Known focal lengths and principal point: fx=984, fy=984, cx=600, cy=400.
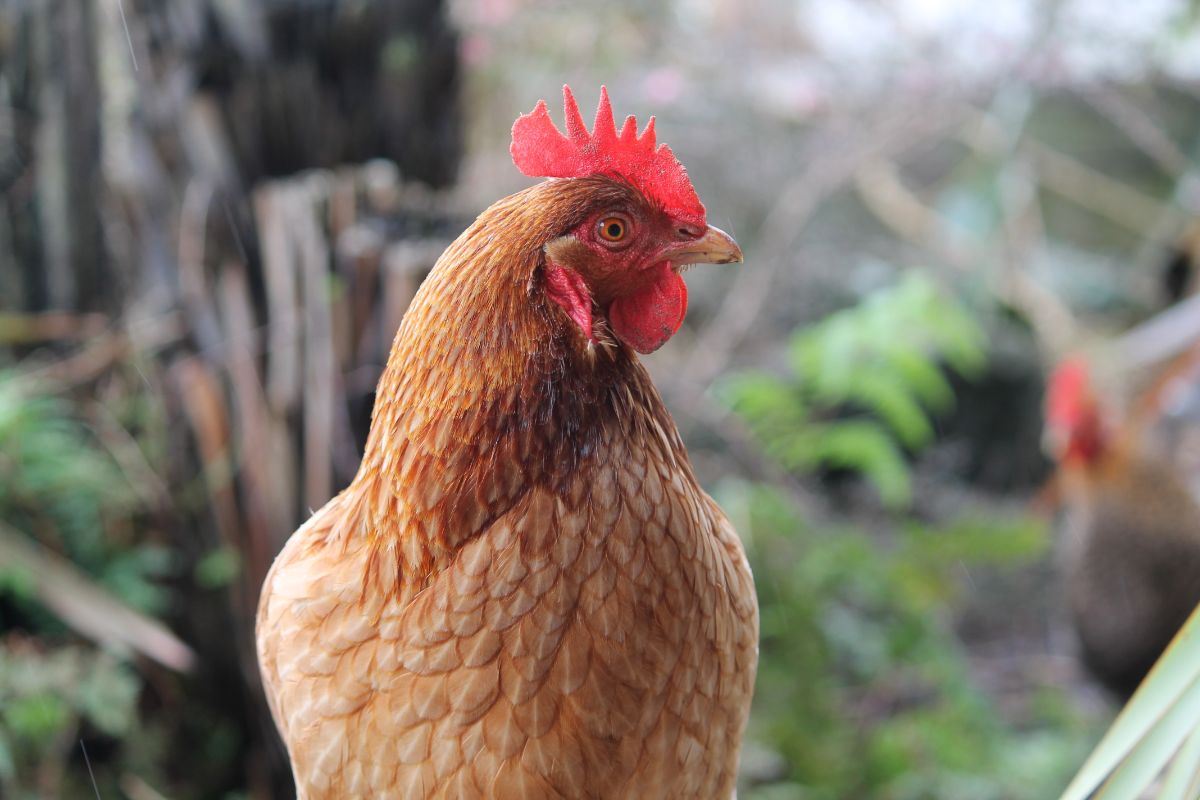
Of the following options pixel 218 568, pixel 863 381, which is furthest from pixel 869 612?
pixel 218 568

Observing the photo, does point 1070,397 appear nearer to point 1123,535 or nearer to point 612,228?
point 1123,535

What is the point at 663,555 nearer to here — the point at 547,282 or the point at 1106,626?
the point at 547,282

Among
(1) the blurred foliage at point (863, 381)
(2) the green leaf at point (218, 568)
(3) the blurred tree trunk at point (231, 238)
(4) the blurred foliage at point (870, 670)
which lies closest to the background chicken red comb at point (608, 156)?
(3) the blurred tree trunk at point (231, 238)

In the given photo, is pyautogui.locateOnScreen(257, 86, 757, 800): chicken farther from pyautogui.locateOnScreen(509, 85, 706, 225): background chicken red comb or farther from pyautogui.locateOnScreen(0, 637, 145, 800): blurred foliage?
pyautogui.locateOnScreen(0, 637, 145, 800): blurred foliage

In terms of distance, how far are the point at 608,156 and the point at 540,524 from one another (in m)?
0.45

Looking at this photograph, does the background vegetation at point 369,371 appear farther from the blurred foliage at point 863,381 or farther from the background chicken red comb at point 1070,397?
the background chicken red comb at point 1070,397

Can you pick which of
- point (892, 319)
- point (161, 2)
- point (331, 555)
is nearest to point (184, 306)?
point (161, 2)

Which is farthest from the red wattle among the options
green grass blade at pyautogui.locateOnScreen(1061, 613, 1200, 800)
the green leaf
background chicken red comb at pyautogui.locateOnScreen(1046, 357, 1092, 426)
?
background chicken red comb at pyautogui.locateOnScreen(1046, 357, 1092, 426)

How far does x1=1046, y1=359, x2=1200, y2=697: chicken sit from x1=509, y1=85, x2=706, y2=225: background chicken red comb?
3286mm

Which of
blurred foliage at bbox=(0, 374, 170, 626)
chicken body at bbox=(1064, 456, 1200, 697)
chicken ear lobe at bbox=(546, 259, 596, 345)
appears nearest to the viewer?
chicken ear lobe at bbox=(546, 259, 596, 345)

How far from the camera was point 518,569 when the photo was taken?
115 cm

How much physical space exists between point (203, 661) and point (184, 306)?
94 centimetres

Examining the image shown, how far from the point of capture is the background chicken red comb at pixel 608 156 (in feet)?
3.84

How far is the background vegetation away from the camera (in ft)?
8.10
